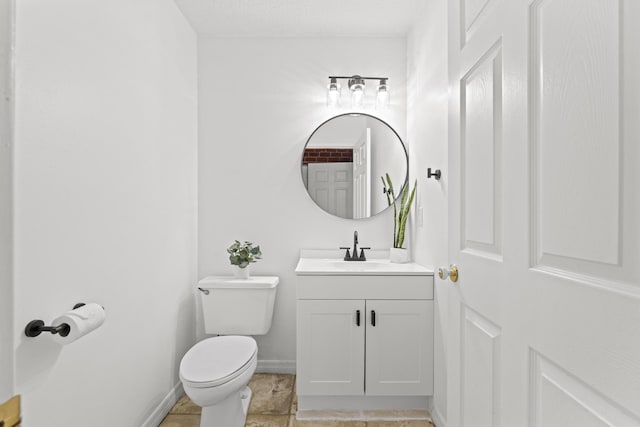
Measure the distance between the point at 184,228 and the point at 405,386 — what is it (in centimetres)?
165

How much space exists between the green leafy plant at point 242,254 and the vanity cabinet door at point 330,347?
0.54m

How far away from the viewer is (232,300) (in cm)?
243

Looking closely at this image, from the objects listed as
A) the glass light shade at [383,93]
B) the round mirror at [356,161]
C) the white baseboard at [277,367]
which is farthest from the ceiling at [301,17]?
the white baseboard at [277,367]

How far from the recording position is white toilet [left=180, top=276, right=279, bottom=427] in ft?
5.61

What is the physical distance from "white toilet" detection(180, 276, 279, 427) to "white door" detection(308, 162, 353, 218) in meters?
0.65

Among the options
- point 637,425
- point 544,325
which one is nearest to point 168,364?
point 544,325

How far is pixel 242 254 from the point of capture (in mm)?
2502

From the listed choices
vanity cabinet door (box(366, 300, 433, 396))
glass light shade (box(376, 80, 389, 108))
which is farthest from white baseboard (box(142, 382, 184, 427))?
glass light shade (box(376, 80, 389, 108))

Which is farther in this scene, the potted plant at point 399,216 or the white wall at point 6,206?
the potted plant at point 399,216

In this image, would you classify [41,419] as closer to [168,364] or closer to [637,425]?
[168,364]

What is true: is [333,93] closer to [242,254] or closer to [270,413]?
[242,254]

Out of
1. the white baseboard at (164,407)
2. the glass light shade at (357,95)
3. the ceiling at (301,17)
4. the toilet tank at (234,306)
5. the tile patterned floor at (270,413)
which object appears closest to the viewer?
the white baseboard at (164,407)

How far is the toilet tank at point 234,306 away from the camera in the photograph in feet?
7.95

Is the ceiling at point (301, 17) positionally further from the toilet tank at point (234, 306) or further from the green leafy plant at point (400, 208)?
the toilet tank at point (234, 306)
